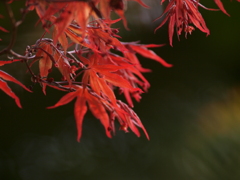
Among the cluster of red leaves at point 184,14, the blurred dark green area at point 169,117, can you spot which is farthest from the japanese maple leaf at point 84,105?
the blurred dark green area at point 169,117

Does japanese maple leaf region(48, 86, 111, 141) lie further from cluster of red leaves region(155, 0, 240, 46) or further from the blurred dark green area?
the blurred dark green area

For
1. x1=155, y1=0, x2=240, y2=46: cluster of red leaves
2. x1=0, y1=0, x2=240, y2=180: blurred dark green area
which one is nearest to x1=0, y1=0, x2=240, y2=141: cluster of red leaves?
x1=155, y1=0, x2=240, y2=46: cluster of red leaves

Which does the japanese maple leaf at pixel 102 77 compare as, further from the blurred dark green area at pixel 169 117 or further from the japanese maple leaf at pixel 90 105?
the blurred dark green area at pixel 169 117

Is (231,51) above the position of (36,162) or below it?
above

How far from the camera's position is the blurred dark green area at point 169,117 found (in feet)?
4.86

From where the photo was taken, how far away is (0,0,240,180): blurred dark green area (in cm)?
148

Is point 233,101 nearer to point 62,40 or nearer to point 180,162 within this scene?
point 180,162

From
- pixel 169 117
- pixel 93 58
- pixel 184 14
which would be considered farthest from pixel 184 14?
pixel 169 117

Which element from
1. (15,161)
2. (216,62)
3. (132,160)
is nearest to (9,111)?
(15,161)

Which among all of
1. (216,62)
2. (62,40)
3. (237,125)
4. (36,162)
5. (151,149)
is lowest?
(36,162)

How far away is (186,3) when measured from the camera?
1.56 feet

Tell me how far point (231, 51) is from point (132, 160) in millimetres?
786

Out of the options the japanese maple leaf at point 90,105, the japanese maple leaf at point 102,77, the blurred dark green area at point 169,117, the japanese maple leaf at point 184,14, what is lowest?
the blurred dark green area at point 169,117

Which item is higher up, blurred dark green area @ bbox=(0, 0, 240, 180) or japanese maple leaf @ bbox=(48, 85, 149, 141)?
japanese maple leaf @ bbox=(48, 85, 149, 141)
